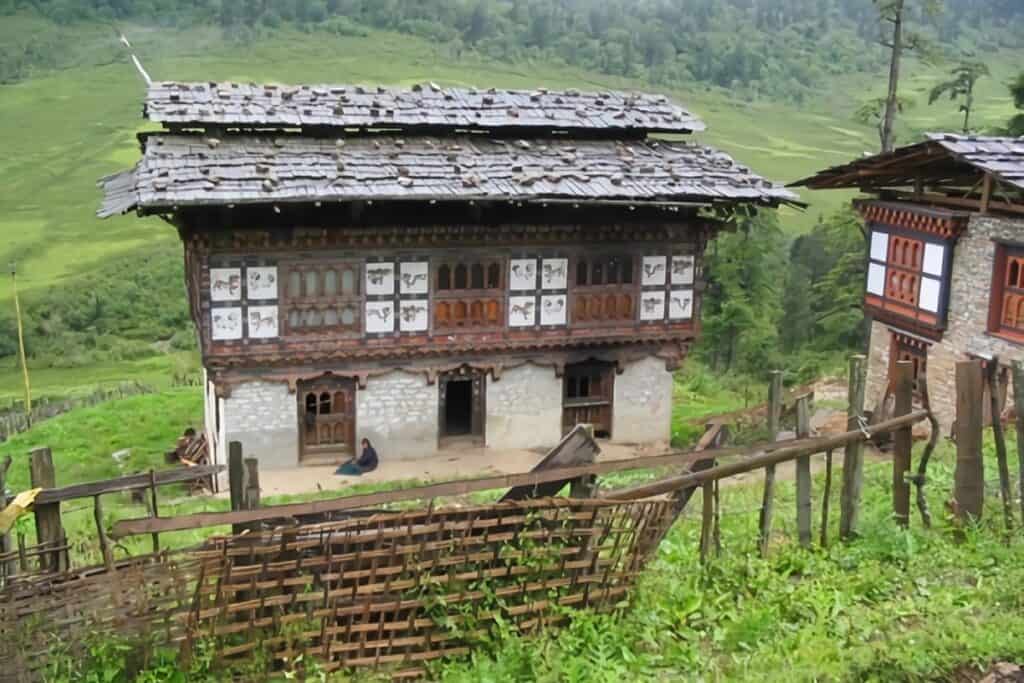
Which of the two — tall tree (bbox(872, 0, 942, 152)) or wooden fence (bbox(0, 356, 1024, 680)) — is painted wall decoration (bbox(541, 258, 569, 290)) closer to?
Answer: wooden fence (bbox(0, 356, 1024, 680))

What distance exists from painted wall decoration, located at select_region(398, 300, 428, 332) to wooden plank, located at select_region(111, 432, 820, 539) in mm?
11542

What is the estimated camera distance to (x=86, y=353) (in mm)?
44344

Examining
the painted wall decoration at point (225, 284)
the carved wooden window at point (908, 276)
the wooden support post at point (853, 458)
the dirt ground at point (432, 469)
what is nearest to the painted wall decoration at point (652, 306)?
the dirt ground at point (432, 469)

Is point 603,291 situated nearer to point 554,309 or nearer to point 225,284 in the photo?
point 554,309

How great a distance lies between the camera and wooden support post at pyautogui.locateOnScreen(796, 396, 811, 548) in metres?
8.97

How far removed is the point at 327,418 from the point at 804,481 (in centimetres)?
1222

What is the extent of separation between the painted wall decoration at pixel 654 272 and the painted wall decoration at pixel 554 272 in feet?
5.17

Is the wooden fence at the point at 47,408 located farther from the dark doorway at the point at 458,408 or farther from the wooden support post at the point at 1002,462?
the wooden support post at the point at 1002,462

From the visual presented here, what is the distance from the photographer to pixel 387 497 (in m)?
7.24

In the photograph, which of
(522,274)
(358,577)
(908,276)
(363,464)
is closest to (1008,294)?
(908,276)

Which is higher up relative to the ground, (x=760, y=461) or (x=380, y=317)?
(x=760, y=461)

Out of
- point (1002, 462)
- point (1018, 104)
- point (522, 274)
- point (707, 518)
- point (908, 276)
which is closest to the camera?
point (707, 518)

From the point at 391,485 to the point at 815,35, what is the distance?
104m

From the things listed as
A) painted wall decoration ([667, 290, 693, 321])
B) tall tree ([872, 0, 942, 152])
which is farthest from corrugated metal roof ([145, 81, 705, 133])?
tall tree ([872, 0, 942, 152])
